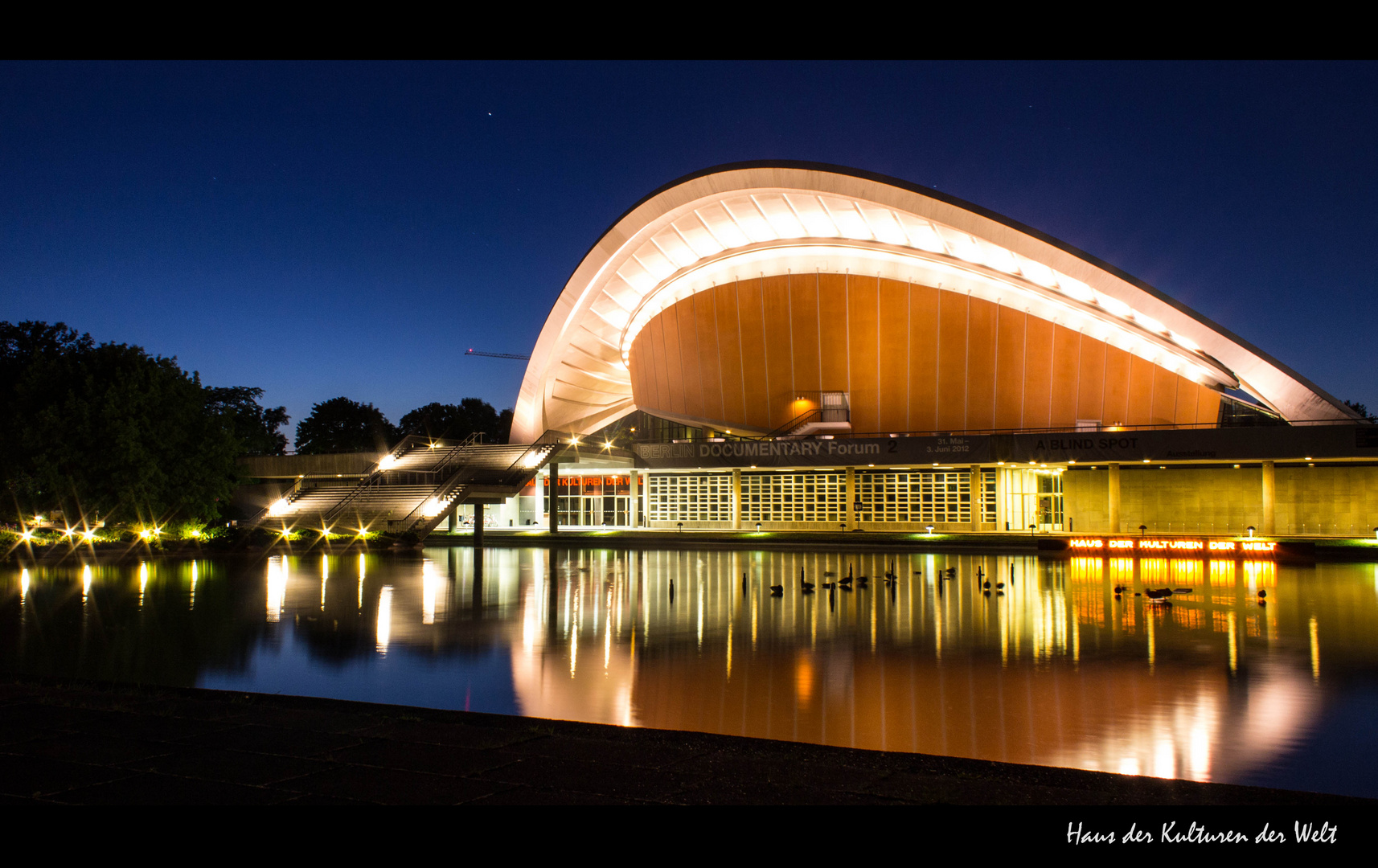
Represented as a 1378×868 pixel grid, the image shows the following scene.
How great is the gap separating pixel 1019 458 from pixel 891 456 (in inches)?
191

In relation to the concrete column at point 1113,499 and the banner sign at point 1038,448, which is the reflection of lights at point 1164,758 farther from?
the concrete column at point 1113,499

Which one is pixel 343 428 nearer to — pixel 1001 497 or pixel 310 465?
pixel 310 465

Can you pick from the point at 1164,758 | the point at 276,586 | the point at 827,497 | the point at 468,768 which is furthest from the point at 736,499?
the point at 468,768

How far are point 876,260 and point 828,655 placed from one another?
33.5 meters

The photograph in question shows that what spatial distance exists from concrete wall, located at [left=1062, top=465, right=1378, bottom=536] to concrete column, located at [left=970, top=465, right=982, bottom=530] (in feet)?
13.2

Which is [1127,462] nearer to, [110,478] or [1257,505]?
[1257,505]

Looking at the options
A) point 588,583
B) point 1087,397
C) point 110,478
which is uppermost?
point 1087,397

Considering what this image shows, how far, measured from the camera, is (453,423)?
10081cm

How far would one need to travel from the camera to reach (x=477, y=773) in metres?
4.92

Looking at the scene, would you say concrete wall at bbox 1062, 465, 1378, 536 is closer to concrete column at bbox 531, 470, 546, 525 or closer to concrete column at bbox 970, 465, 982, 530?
concrete column at bbox 970, 465, 982, 530

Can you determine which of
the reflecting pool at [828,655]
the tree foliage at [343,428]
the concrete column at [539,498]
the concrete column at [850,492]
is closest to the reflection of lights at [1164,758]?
the reflecting pool at [828,655]

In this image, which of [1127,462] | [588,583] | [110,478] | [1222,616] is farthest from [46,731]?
[1127,462]

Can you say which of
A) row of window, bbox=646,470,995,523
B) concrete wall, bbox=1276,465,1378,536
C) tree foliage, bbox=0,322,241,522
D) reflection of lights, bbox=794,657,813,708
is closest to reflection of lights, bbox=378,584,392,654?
reflection of lights, bbox=794,657,813,708

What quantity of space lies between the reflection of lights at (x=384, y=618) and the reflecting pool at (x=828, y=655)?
0.08 meters
